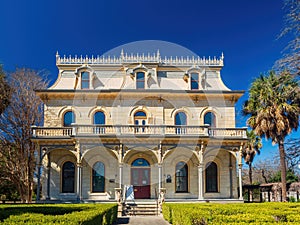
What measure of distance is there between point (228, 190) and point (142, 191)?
6.16 m

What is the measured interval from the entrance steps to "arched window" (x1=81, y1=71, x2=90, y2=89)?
958cm

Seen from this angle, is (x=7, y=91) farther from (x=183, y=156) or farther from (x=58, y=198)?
(x=183, y=156)

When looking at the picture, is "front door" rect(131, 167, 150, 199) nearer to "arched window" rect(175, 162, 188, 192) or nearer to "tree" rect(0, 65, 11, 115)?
"arched window" rect(175, 162, 188, 192)

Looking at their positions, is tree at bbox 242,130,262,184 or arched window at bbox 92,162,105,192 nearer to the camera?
arched window at bbox 92,162,105,192

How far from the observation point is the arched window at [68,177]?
24203mm

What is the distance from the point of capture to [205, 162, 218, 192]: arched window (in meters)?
24.7

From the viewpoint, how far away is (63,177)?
24328 millimetres

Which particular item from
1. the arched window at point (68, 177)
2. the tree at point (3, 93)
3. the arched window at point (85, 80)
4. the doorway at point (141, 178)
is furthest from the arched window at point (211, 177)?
the tree at point (3, 93)

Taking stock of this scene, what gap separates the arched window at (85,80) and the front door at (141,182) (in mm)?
7271

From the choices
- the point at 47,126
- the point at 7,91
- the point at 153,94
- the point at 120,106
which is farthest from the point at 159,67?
the point at 7,91

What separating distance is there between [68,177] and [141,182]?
5202 millimetres

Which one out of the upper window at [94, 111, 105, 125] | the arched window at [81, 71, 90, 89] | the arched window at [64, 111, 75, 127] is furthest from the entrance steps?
the arched window at [81, 71, 90, 89]

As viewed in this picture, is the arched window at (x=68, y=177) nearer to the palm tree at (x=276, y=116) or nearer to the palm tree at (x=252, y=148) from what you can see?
the palm tree at (x=276, y=116)

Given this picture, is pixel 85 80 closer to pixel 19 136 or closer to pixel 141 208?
pixel 19 136
